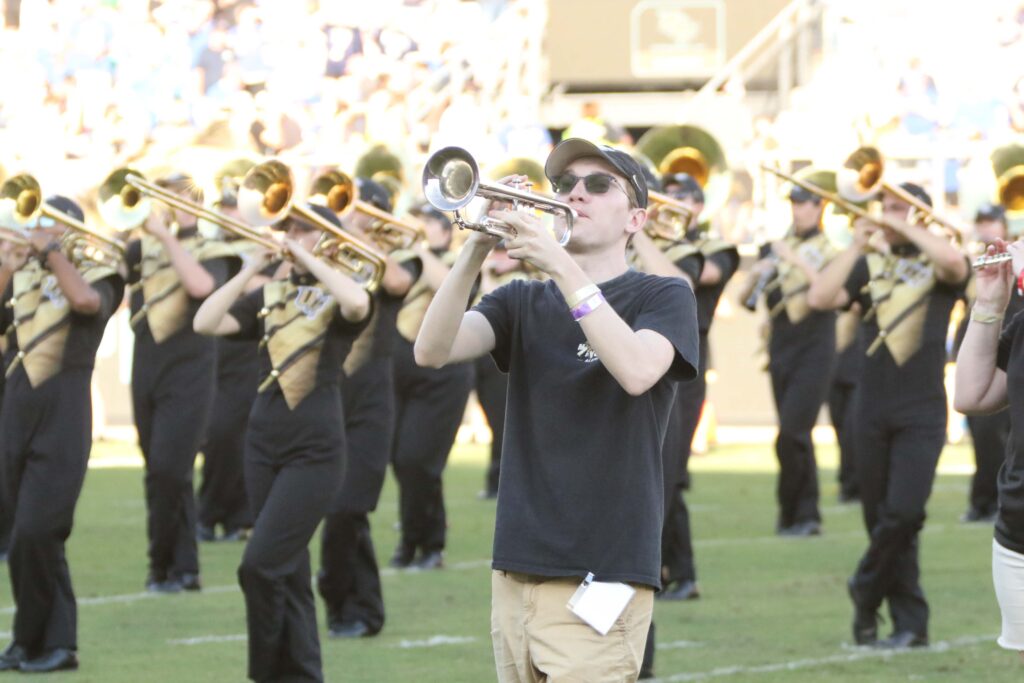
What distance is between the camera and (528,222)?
A: 3.90 meters

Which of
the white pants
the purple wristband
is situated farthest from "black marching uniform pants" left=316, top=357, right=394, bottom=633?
the purple wristband

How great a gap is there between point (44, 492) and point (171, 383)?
2.51 m

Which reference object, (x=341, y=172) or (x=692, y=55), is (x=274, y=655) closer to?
(x=341, y=172)

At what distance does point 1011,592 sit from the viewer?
4352 mm

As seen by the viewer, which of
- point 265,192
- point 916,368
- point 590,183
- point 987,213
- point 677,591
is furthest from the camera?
point 987,213

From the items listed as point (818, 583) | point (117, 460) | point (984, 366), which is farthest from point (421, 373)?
point (117, 460)

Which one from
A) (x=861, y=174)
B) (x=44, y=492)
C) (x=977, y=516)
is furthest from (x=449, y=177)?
(x=977, y=516)

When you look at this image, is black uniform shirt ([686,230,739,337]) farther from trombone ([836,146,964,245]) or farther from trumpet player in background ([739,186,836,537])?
trumpet player in background ([739,186,836,537])

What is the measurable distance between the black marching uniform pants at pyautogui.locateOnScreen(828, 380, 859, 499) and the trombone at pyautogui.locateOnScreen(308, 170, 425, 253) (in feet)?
15.4

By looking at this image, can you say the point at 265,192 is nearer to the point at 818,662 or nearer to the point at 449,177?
the point at 818,662

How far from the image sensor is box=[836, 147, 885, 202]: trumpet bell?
8.82 metres

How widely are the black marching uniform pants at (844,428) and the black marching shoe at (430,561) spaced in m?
3.57

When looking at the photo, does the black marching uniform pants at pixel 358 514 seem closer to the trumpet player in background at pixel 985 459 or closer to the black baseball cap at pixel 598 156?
the black baseball cap at pixel 598 156

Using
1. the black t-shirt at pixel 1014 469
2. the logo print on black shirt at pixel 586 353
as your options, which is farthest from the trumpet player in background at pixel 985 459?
the logo print on black shirt at pixel 586 353
